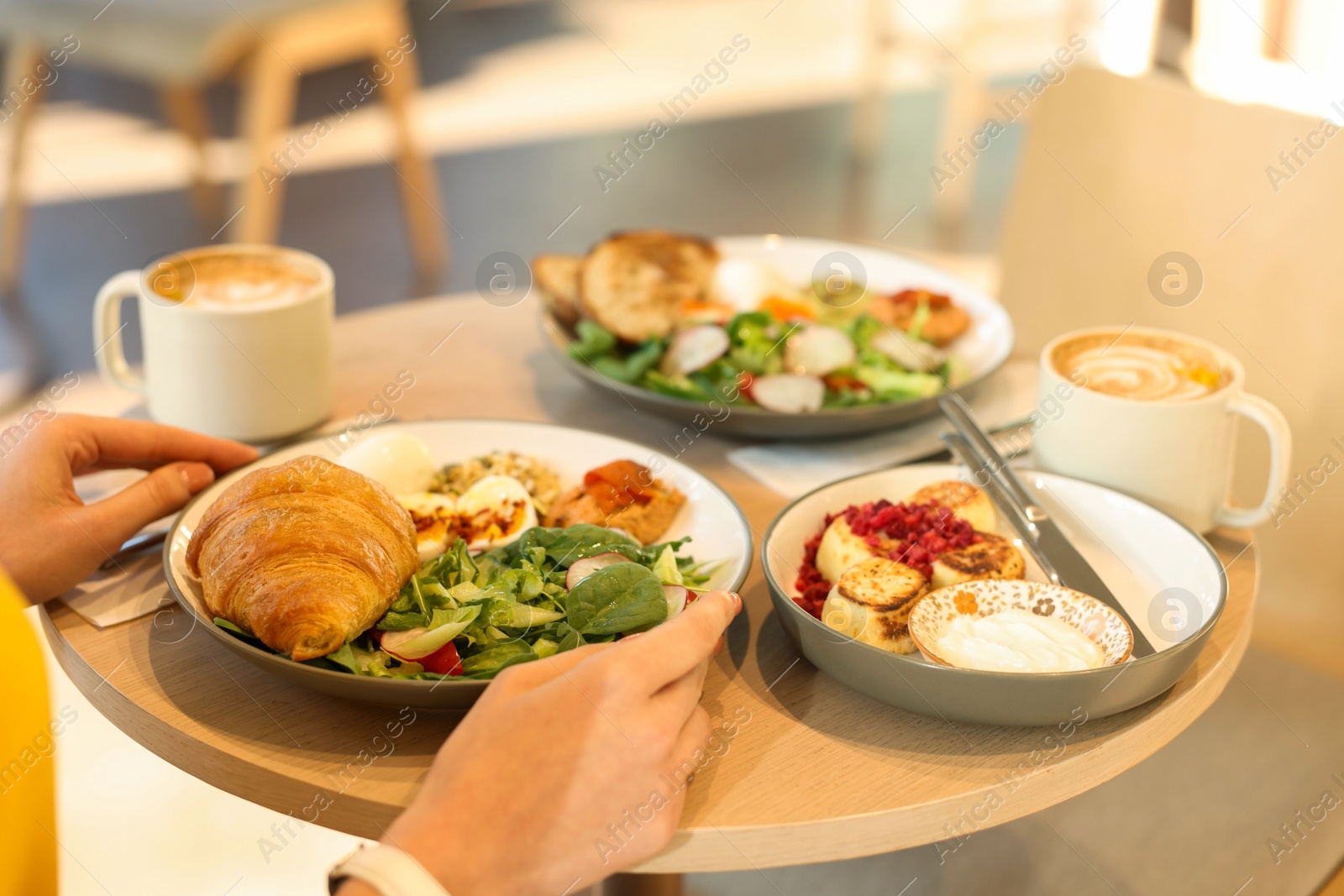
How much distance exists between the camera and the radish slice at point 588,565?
892 millimetres

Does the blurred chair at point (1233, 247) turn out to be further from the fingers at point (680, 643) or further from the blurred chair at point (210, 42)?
the blurred chair at point (210, 42)

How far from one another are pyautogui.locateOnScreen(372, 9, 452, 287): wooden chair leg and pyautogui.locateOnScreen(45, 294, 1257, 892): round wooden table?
11.0ft

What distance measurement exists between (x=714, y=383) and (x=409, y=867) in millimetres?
789

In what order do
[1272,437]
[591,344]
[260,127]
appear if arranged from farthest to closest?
[260,127] → [591,344] → [1272,437]

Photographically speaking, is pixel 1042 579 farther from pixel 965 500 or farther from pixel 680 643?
pixel 680 643

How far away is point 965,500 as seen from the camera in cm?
101

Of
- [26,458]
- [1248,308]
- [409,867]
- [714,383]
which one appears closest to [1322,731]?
[1248,308]

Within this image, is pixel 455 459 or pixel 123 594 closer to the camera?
pixel 123 594

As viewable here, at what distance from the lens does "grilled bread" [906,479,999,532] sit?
39.6 inches

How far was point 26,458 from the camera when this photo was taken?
3.25 ft

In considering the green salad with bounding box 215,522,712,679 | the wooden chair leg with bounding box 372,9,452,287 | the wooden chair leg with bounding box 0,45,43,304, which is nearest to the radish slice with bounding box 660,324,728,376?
A: the green salad with bounding box 215,522,712,679

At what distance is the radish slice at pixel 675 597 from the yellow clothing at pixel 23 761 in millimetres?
433

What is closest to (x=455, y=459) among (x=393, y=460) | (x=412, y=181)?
(x=393, y=460)

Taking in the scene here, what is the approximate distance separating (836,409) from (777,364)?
0.46 feet
